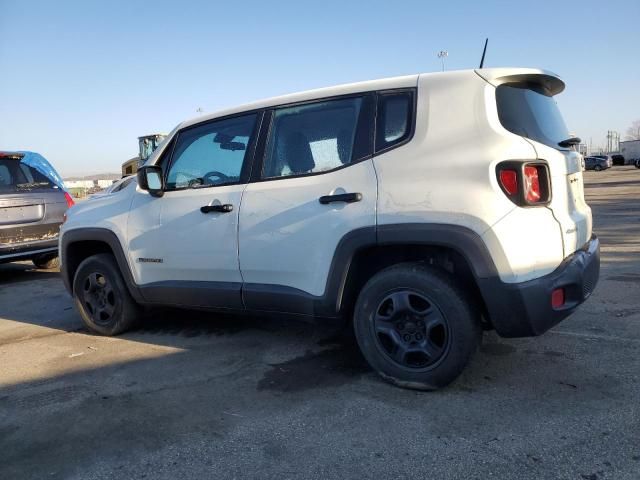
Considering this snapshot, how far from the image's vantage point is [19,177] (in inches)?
285

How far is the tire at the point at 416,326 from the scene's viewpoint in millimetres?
2898

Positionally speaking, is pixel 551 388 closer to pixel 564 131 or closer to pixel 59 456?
pixel 564 131

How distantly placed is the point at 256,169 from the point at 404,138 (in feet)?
3.71

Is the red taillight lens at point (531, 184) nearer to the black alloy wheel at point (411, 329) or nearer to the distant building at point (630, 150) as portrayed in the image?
the black alloy wheel at point (411, 329)

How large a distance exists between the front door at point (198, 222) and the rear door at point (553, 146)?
1804mm

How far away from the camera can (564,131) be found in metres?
3.44

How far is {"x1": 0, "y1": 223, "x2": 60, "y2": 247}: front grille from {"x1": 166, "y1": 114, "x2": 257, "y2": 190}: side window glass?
159 inches

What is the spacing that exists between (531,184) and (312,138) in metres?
1.46

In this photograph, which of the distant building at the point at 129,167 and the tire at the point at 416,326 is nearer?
the tire at the point at 416,326

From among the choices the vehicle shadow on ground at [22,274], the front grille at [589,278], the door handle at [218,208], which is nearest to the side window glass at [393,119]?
the door handle at [218,208]

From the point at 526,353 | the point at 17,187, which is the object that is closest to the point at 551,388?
the point at 526,353

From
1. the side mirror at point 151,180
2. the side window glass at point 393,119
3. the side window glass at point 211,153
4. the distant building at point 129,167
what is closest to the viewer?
the side window glass at point 393,119

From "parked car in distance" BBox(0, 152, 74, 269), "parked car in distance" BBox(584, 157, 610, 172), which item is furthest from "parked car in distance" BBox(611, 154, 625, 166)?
"parked car in distance" BBox(0, 152, 74, 269)

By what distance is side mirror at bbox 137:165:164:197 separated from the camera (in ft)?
13.2
